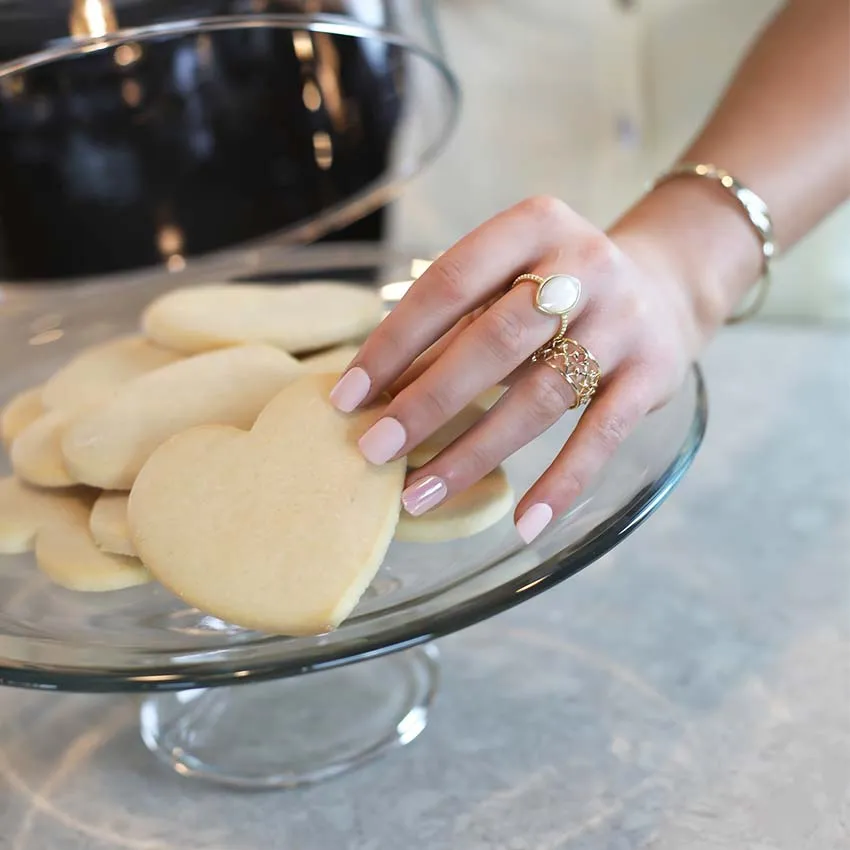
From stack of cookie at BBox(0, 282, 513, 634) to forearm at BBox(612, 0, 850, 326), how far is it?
0.57 feet

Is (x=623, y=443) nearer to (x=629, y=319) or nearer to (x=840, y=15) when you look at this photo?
(x=629, y=319)

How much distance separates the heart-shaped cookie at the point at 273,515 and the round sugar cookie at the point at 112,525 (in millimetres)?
19

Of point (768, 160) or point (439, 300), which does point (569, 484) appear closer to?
point (439, 300)

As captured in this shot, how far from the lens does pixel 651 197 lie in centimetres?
61

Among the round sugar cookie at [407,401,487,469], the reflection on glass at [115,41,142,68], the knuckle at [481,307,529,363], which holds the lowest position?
the round sugar cookie at [407,401,487,469]

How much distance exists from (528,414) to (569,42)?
667mm

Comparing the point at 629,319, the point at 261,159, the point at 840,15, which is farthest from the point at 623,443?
the point at 261,159

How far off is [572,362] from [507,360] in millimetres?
36

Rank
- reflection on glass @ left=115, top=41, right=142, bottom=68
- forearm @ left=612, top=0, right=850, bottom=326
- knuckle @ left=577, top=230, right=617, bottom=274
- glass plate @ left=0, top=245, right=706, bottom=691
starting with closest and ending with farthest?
1. glass plate @ left=0, top=245, right=706, bottom=691
2. knuckle @ left=577, top=230, right=617, bottom=274
3. forearm @ left=612, top=0, right=850, bottom=326
4. reflection on glass @ left=115, top=41, right=142, bottom=68

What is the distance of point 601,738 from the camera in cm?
52

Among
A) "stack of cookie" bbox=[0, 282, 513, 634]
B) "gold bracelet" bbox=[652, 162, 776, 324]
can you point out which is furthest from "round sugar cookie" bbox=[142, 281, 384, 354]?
"gold bracelet" bbox=[652, 162, 776, 324]

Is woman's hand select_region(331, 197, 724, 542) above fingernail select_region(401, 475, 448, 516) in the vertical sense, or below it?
above

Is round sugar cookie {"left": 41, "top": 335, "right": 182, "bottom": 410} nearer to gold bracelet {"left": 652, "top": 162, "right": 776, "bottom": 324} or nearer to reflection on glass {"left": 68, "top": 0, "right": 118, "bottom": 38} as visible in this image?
reflection on glass {"left": 68, "top": 0, "right": 118, "bottom": 38}

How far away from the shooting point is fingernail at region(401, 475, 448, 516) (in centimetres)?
44
